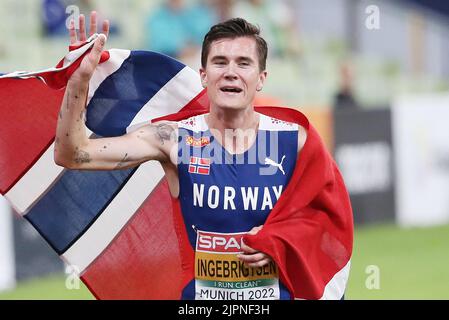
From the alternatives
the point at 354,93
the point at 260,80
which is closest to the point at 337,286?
the point at 260,80

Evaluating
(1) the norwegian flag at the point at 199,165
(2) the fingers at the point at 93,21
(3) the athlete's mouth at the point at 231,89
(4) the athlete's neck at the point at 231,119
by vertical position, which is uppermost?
(2) the fingers at the point at 93,21

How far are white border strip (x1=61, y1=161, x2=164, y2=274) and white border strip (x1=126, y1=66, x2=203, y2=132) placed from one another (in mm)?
445

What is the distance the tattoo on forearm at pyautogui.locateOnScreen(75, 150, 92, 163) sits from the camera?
5.60 metres

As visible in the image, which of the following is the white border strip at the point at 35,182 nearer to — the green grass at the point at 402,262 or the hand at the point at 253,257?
the hand at the point at 253,257

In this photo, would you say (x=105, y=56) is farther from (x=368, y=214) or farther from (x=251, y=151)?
(x=368, y=214)

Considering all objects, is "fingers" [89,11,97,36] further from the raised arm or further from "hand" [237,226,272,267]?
"hand" [237,226,272,267]

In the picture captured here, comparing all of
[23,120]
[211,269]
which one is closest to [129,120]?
[23,120]

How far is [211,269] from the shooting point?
5.79 meters

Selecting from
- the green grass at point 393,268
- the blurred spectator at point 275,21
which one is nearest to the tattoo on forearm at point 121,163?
the green grass at point 393,268

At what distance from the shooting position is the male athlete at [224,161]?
5684 millimetres

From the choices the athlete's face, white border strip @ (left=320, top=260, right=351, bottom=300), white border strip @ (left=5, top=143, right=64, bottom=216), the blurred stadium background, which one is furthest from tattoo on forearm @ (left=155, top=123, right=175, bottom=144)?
the blurred stadium background

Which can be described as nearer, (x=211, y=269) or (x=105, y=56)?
(x=211, y=269)

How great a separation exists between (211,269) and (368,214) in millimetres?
10452
